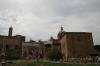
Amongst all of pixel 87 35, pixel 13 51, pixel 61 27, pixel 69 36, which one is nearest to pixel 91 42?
pixel 87 35

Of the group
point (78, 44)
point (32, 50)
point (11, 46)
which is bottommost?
point (32, 50)

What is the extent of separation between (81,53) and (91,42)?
457 centimetres

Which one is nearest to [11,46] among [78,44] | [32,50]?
[32,50]

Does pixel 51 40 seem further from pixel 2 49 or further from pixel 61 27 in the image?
pixel 2 49

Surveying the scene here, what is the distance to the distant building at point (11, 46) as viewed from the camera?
61325 mm

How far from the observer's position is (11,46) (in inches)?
2474

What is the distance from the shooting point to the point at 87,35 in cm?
5884

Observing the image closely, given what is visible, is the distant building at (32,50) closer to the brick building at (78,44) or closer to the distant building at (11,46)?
the distant building at (11,46)

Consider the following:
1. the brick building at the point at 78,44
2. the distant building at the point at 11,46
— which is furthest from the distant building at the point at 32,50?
the brick building at the point at 78,44

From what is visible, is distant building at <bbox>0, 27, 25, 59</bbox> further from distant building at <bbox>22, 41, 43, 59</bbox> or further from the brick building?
the brick building

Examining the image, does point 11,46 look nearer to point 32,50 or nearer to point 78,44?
point 32,50

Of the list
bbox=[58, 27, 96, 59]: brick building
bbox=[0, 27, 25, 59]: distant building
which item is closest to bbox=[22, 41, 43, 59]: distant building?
bbox=[0, 27, 25, 59]: distant building

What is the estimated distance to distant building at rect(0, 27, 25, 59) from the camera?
201ft

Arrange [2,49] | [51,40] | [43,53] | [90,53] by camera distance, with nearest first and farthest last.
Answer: [90,53] < [2,49] < [43,53] < [51,40]
